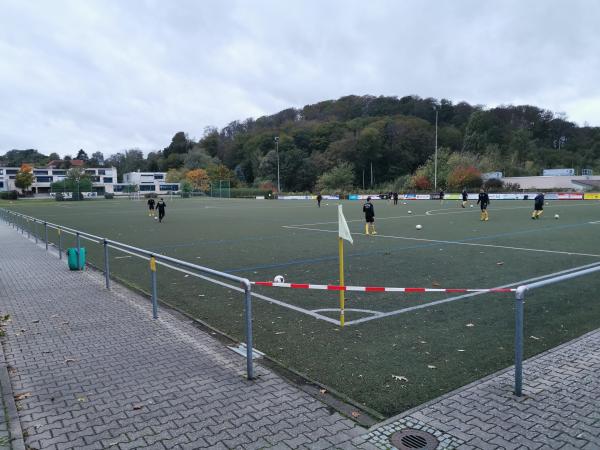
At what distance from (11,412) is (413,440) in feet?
12.1

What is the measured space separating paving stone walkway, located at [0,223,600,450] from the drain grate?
5 centimetres

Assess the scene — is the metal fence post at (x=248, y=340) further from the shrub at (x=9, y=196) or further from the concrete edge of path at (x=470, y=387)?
the shrub at (x=9, y=196)

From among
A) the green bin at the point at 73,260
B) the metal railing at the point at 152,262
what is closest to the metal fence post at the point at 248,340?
the metal railing at the point at 152,262

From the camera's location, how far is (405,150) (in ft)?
346

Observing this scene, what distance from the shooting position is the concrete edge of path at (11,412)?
367 cm

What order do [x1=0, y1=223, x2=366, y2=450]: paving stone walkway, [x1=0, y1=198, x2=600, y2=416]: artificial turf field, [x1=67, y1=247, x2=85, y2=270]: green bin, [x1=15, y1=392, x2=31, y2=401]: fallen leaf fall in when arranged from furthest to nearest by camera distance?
[x1=67, y1=247, x2=85, y2=270]: green bin < [x1=0, y1=198, x2=600, y2=416]: artificial turf field < [x1=15, y1=392, x2=31, y2=401]: fallen leaf < [x1=0, y1=223, x2=366, y2=450]: paving stone walkway

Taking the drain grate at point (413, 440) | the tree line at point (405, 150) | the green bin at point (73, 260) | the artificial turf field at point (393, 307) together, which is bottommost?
the artificial turf field at point (393, 307)

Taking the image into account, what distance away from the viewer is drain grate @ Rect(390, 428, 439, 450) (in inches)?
140

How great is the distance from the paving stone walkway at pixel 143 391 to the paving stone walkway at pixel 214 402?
0.01 meters

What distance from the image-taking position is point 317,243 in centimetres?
1670

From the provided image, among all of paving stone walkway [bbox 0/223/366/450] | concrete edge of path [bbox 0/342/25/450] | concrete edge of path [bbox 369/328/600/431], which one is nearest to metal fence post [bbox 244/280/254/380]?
paving stone walkway [bbox 0/223/366/450]

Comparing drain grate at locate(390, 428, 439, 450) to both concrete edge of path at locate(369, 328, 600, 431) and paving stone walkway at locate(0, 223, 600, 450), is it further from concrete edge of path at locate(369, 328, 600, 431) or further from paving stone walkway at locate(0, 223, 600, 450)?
concrete edge of path at locate(369, 328, 600, 431)

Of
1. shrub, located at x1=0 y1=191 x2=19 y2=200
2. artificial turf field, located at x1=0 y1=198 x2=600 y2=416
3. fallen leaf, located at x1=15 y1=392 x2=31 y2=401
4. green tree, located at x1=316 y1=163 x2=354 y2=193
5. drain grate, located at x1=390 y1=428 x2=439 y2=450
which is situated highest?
green tree, located at x1=316 y1=163 x2=354 y2=193

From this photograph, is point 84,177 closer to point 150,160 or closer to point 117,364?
point 150,160
